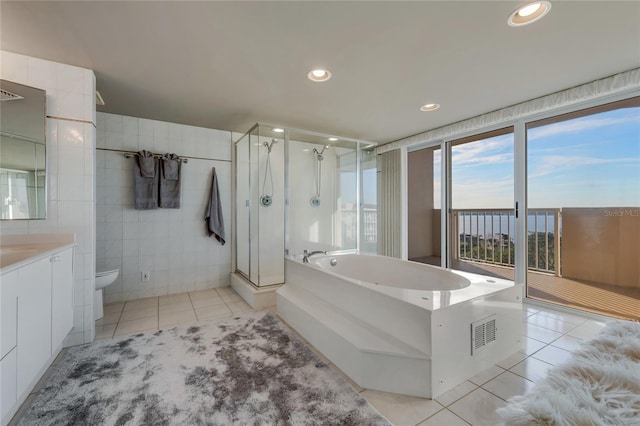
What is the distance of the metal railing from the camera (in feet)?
9.39

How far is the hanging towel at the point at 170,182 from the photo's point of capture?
3.27 metres

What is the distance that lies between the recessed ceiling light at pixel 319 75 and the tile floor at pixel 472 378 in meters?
2.21

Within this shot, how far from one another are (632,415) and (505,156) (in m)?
2.90

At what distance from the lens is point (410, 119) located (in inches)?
130

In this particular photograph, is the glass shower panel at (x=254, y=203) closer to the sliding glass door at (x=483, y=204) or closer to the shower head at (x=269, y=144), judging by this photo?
the shower head at (x=269, y=144)

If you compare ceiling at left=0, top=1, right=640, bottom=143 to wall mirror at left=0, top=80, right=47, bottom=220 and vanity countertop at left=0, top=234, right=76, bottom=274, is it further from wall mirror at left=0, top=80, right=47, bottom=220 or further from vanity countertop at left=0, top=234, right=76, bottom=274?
vanity countertop at left=0, top=234, right=76, bottom=274

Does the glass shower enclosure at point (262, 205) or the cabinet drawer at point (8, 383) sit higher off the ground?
the glass shower enclosure at point (262, 205)

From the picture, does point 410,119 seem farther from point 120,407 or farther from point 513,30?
point 120,407

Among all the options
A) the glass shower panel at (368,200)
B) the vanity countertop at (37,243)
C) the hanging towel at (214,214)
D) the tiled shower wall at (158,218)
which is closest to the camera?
the vanity countertop at (37,243)

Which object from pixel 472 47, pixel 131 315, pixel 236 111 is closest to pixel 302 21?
pixel 472 47

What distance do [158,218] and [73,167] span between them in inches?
52.9

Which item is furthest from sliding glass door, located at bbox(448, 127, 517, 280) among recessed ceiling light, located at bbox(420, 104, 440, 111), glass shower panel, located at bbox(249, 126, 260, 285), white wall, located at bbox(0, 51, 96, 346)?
white wall, located at bbox(0, 51, 96, 346)

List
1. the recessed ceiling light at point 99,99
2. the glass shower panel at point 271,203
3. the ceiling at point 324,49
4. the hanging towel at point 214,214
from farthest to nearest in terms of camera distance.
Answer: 1. the hanging towel at point 214,214
2. the glass shower panel at point 271,203
3. the recessed ceiling light at point 99,99
4. the ceiling at point 324,49

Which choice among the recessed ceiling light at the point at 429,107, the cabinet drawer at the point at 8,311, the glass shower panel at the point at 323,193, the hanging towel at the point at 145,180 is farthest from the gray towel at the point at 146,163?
the recessed ceiling light at the point at 429,107
